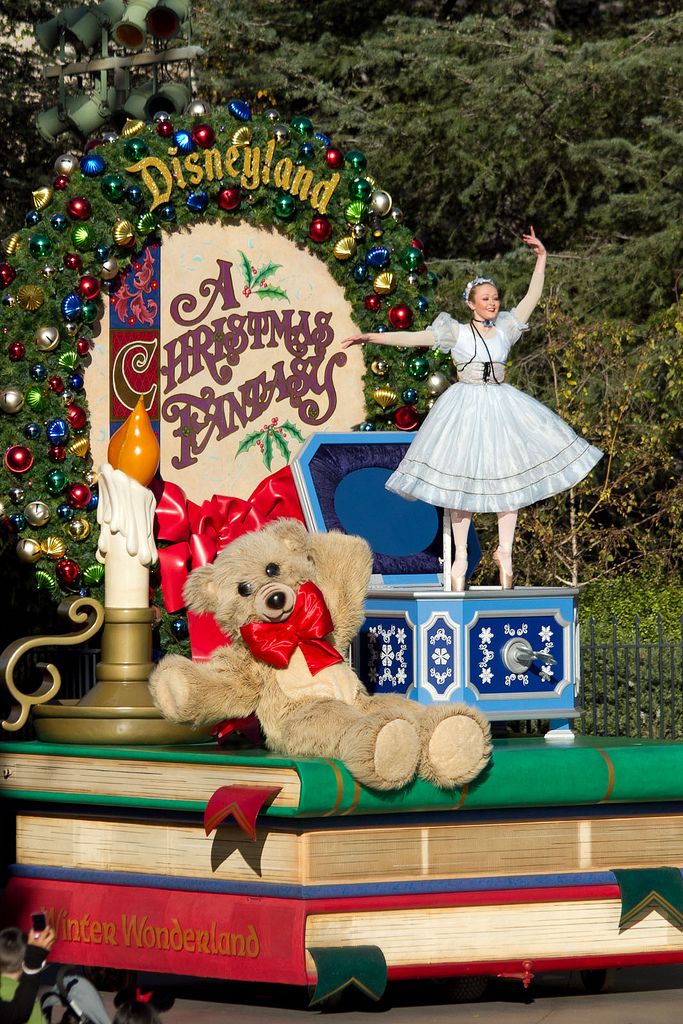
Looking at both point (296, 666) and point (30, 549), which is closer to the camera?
point (296, 666)

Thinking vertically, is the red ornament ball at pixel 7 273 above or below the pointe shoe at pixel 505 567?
above

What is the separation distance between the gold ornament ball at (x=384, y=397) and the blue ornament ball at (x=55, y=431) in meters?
1.58

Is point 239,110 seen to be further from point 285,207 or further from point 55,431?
point 55,431

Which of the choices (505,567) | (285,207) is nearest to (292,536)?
(505,567)

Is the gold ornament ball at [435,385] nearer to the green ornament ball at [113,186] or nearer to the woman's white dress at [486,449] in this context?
the woman's white dress at [486,449]

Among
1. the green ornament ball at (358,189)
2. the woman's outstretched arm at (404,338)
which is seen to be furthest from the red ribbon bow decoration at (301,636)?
the green ornament ball at (358,189)

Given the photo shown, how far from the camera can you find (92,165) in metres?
8.61

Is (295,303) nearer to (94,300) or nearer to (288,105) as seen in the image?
(94,300)

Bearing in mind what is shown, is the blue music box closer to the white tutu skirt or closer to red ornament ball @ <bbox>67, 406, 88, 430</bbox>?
the white tutu skirt

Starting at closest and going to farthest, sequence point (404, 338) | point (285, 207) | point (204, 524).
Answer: point (404, 338) → point (204, 524) → point (285, 207)

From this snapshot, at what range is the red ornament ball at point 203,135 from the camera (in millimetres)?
8781

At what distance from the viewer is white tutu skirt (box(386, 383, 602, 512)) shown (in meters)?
7.52

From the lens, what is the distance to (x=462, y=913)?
6.55 metres

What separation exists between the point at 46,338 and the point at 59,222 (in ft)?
1.87
